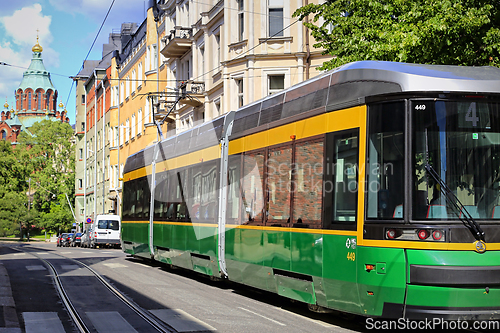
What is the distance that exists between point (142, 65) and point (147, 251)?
34464mm

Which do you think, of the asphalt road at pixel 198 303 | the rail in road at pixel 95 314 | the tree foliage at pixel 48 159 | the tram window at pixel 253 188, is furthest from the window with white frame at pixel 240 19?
the tree foliage at pixel 48 159

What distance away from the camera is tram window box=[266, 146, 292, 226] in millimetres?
10492

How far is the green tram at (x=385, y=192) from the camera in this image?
776 centimetres

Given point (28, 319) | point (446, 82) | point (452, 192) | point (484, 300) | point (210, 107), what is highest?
point (210, 107)

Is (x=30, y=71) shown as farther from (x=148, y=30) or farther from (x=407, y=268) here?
(x=407, y=268)

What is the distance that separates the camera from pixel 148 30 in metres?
49.1

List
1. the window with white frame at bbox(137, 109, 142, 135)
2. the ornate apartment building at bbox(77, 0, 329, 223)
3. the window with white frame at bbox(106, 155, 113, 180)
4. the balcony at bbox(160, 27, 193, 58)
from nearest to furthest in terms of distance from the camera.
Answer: the ornate apartment building at bbox(77, 0, 329, 223) → the balcony at bbox(160, 27, 193, 58) → the window with white frame at bbox(137, 109, 142, 135) → the window with white frame at bbox(106, 155, 113, 180)

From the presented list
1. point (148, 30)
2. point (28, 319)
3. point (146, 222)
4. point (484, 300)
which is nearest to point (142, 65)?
point (148, 30)

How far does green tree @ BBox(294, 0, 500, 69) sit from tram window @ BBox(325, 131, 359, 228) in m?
4.84

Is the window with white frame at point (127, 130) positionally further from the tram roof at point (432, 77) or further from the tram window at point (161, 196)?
the tram roof at point (432, 77)

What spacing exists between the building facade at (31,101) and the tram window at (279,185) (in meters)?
155

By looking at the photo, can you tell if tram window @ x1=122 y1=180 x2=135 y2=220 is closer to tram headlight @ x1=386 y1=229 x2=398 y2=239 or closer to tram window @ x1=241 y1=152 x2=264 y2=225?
tram window @ x1=241 y1=152 x2=264 y2=225

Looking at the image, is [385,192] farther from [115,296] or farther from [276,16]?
[276,16]

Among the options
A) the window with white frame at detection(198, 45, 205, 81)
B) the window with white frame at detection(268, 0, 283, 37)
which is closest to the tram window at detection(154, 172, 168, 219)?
the window with white frame at detection(268, 0, 283, 37)
